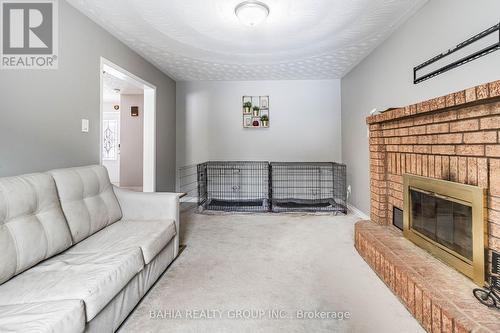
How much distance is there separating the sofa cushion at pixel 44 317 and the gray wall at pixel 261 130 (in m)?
3.92

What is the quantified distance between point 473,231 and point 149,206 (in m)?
2.51

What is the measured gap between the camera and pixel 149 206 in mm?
2340

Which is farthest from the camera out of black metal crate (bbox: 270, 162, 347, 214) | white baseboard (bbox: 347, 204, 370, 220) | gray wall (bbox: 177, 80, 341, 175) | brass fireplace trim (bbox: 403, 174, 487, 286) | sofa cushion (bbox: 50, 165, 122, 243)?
gray wall (bbox: 177, 80, 341, 175)

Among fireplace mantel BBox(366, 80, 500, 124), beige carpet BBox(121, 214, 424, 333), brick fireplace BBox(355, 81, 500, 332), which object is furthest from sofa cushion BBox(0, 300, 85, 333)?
fireplace mantel BBox(366, 80, 500, 124)

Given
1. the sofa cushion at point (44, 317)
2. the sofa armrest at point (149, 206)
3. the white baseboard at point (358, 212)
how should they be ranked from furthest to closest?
the white baseboard at point (358, 212) < the sofa armrest at point (149, 206) < the sofa cushion at point (44, 317)

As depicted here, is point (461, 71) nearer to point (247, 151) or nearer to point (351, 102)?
point (351, 102)

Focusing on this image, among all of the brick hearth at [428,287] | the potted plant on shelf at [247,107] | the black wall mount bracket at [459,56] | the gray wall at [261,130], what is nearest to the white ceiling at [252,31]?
the black wall mount bracket at [459,56]

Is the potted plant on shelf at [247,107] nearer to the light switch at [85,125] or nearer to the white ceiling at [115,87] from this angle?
the white ceiling at [115,87]

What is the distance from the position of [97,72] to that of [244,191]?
314cm

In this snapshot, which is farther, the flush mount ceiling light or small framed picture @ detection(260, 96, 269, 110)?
small framed picture @ detection(260, 96, 269, 110)

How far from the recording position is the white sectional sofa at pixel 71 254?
1.06 metres

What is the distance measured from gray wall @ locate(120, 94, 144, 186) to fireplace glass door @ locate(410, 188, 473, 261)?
19.1 ft

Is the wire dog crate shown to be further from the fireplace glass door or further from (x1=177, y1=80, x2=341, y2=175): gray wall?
the fireplace glass door

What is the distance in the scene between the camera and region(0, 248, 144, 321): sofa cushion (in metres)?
1.12
